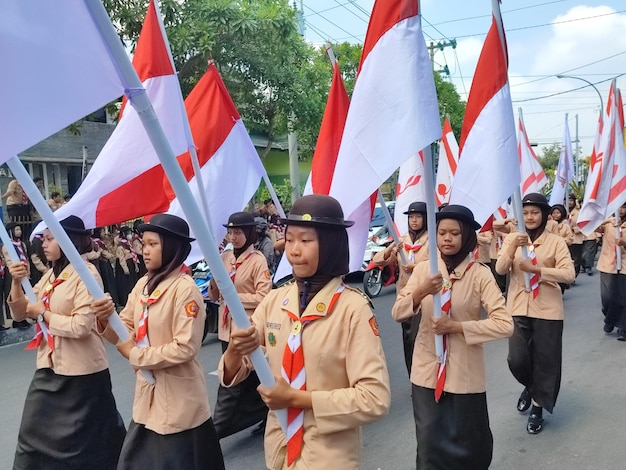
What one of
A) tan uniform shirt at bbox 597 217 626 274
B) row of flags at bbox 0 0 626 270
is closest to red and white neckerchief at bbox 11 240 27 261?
row of flags at bbox 0 0 626 270

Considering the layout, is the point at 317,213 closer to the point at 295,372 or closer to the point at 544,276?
the point at 295,372

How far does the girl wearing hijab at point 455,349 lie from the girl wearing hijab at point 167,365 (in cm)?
121

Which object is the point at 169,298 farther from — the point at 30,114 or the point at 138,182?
the point at 30,114

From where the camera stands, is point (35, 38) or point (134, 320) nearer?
point (35, 38)

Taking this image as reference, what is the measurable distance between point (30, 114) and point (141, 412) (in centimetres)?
184

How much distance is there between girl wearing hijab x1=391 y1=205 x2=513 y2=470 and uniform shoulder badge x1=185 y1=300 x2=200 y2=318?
1197 millimetres

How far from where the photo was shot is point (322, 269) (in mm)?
2322

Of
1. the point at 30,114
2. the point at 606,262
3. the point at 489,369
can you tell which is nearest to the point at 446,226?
the point at 30,114

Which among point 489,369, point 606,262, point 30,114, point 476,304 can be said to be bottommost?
point 489,369

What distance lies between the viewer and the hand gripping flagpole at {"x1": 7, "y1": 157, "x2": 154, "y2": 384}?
93.7 inches

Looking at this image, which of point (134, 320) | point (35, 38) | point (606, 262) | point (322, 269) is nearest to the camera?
point (35, 38)

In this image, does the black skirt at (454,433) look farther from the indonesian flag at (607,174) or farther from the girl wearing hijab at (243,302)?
the indonesian flag at (607,174)

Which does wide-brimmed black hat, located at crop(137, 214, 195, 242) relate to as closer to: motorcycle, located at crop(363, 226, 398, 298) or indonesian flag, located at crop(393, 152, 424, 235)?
indonesian flag, located at crop(393, 152, 424, 235)

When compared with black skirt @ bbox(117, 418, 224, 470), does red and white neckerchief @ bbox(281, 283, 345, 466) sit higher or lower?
higher
